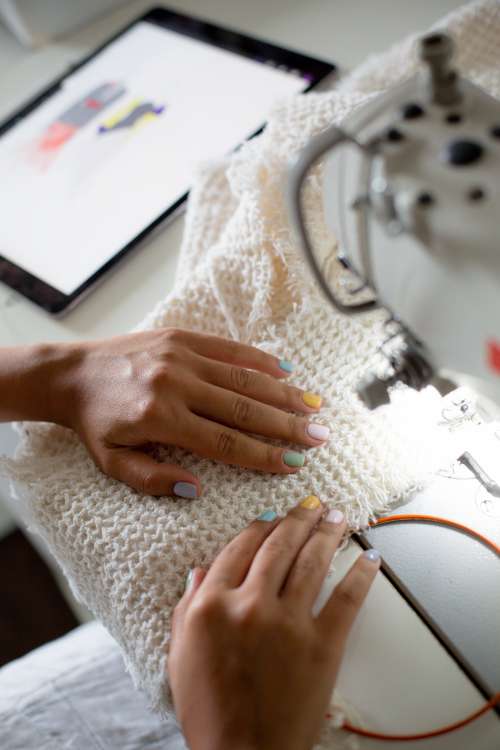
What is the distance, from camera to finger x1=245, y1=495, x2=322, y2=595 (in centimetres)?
56

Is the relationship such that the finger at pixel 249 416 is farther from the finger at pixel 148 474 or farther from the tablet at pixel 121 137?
the tablet at pixel 121 137

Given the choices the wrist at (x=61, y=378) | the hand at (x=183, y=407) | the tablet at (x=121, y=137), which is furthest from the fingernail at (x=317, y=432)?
the tablet at (x=121, y=137)

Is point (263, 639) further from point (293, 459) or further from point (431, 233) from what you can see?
point (431, 233)

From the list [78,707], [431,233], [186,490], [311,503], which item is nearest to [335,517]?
[311,503]

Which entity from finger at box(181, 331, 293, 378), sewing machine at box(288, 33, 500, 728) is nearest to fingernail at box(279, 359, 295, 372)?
finger at box(181, 331, 293, 378)

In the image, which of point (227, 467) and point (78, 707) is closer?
point (227, 467)

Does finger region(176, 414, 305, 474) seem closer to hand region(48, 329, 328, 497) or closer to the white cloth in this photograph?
hand region(48, 329, 328, 497)

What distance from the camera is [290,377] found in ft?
2.20

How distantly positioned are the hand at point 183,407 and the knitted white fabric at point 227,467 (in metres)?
0.02

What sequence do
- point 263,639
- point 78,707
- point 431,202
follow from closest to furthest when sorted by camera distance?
point 431,202
point 263,639
point 78,707

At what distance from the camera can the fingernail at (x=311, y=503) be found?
0.60 metres

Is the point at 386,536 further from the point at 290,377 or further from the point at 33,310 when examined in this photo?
the point at 33,310

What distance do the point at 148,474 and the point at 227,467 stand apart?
0.07m

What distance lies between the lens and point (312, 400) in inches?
25.3
